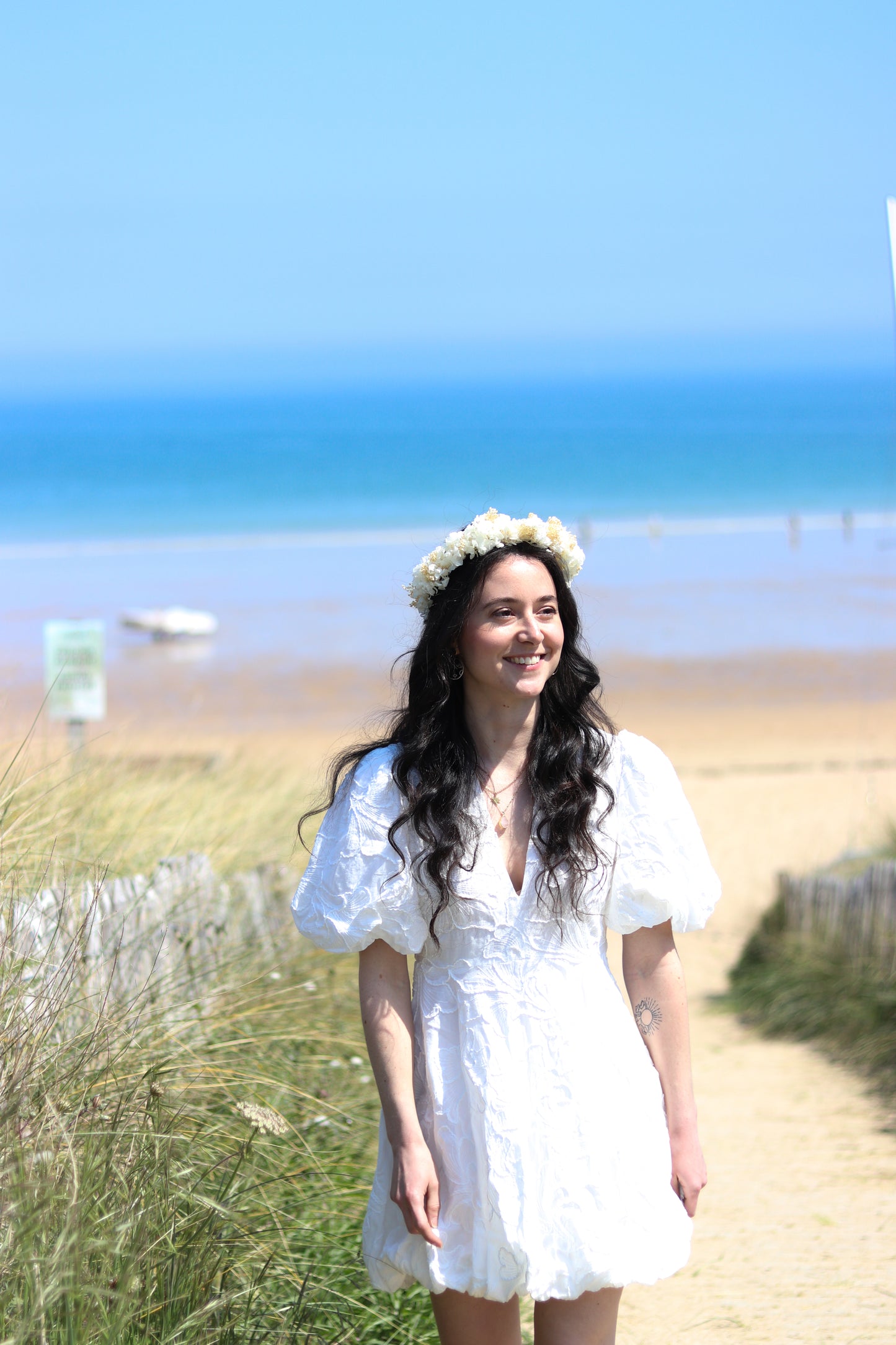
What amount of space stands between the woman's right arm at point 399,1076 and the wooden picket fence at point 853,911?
12.5ft

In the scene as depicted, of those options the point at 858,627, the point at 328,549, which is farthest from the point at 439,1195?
the point at 328,549

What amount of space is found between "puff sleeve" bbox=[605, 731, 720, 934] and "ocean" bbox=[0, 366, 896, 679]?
824 millimetres

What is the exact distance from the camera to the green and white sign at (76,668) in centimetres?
807

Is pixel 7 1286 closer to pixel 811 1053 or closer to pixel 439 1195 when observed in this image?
pixel 439 1195

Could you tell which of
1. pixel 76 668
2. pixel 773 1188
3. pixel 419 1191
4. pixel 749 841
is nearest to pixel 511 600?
pixel 419 1191

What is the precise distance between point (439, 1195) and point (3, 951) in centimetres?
112

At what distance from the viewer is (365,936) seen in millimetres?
2596

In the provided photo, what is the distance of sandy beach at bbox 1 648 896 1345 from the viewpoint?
406 cm

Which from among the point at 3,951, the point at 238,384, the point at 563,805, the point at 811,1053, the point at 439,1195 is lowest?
the point at 811,1053

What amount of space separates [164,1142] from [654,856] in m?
1.19

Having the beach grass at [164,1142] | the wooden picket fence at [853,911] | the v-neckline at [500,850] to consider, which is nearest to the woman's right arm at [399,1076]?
the v-neckline at [500,850]

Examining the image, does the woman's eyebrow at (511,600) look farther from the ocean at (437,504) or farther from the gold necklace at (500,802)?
the ocean at (437,504)

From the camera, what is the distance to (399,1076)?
2.55 metres

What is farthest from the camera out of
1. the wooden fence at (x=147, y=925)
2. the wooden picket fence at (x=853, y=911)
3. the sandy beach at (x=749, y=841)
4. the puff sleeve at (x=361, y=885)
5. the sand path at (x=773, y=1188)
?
the wooden picket fence at (x=853, y=911)
